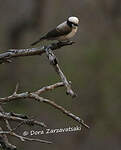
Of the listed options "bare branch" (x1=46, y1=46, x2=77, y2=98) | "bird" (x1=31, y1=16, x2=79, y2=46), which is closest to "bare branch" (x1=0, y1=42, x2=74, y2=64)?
"bare branch" (x1=46, y1=46, x2=77, y2=98)

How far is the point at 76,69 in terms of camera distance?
7965 millimetres

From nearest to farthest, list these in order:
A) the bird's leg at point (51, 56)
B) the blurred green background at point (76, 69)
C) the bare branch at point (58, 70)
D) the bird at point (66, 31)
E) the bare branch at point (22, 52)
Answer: the bare branch at point (58, 70)
the bird's leg at point (51, 56)
the bare branch at point (22, 52)
the bird at point (66, 31)
the blurred green background at point (76, 69)

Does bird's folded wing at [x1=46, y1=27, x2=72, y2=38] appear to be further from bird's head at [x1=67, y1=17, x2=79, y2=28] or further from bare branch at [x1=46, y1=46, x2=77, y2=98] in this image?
bare branch at [x1=46, y1=46, x2=77, y2=98]

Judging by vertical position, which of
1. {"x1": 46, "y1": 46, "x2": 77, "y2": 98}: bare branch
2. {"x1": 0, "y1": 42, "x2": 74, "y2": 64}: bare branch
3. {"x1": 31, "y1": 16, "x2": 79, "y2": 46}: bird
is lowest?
{"x1": 46, "y1": 46, "x2": 77, "y2": 98}: bare branch

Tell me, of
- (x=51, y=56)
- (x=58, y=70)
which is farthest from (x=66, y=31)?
(x=58, y=70)

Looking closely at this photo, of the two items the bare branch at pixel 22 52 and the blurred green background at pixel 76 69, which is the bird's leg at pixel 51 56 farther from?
the blurred green background at pixel 76 69

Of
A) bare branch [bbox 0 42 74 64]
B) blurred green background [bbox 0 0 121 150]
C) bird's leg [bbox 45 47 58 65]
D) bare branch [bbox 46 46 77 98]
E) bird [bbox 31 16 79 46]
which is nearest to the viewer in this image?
bare branch [bbox 46 46 77 98]

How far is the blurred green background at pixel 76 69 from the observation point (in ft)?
24.8

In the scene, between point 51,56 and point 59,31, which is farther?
point 59,31

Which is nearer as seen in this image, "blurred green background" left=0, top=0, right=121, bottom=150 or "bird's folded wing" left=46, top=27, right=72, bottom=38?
"bird's folded wing" left=46, top=27, right=72, bottom=38

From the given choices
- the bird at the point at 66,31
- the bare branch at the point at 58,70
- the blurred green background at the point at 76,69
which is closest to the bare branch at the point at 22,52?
the bare branch at the point at 58,70

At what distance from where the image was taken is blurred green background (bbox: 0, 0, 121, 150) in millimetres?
7570

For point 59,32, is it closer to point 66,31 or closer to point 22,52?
point 66,31

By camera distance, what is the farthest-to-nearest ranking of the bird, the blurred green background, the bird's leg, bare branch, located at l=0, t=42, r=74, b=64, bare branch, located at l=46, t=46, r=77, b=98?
1. the blurred green background
2. the bird
3. bare branch, located at l=0, t=42, r=74, b=64
4. the bird's leg
5. bare branch, located at l=46, t=46, r=77, b=98
